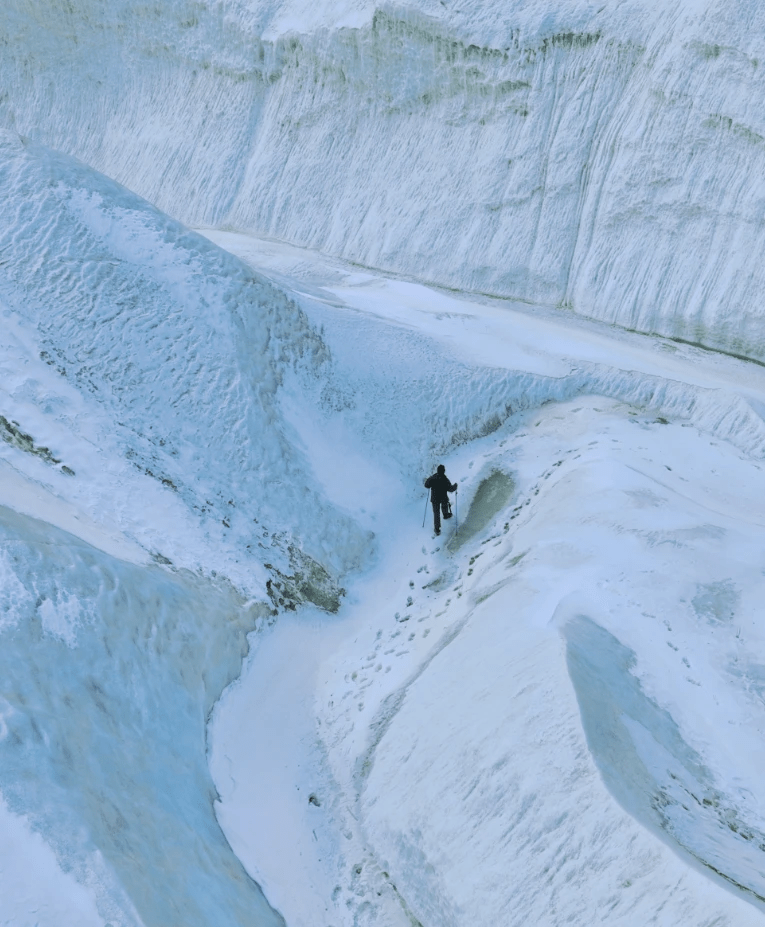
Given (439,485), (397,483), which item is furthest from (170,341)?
(439,485)

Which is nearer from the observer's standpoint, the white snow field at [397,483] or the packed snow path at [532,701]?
the packed snow path at [532,701]

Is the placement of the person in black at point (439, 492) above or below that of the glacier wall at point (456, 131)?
below

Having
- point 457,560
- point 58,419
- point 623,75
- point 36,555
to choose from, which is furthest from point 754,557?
point 623,75

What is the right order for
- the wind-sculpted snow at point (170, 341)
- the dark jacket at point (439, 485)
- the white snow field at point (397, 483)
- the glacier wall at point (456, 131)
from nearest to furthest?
the white snow field at point (397, 483), the dark jacket at point (439, 485), the wind-sculpted snow at point (170, 341), the glacier wall at point (456, 131)

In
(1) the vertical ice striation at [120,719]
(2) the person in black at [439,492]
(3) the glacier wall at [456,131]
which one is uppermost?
(3) the glacier wall at [456,131]

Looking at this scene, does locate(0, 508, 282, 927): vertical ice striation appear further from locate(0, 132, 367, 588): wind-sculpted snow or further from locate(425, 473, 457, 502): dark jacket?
locate(425, 473, 457, 502): dark jacket

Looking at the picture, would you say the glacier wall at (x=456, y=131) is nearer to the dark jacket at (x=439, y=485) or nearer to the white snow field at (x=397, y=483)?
the white snow field at (x=397, y=483)

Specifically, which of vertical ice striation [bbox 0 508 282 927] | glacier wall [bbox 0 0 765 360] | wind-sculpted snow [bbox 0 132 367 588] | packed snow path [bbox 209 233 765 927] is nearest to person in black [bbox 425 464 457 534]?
packed snow path [bbox 209 233 765 927]

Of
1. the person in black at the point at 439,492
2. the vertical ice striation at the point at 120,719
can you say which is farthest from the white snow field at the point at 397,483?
the person in black at the point at 439,492
